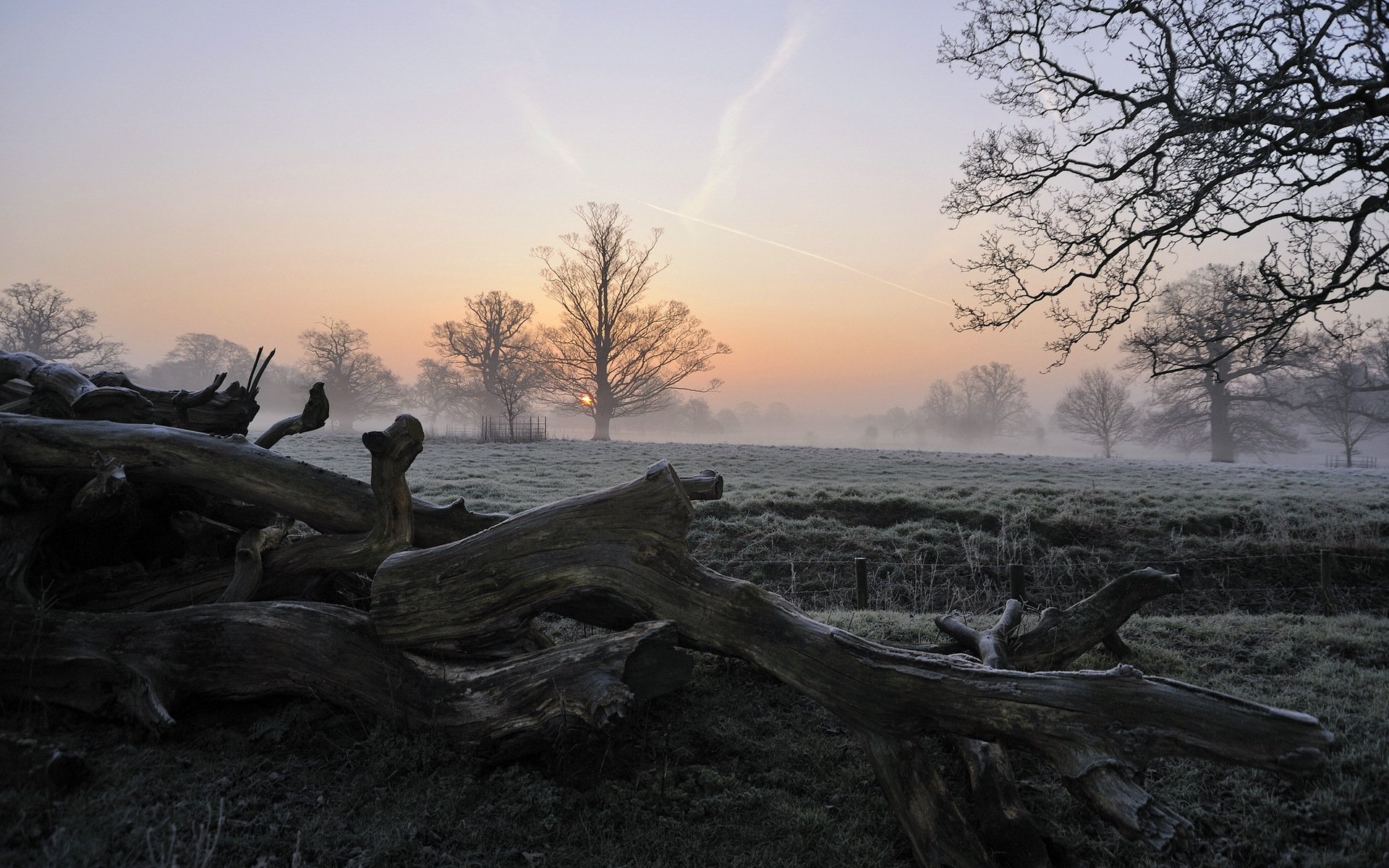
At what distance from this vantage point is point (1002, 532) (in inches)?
482

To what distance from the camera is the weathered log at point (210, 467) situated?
17.3ft

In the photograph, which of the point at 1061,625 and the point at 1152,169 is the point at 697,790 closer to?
the point at 1061,625

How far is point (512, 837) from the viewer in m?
3.75

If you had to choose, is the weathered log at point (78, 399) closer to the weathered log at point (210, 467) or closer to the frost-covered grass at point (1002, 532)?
the weathered log at point (210, 467)

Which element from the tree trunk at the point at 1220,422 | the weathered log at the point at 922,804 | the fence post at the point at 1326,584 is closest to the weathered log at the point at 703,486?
the weathered log at the point at 922,804

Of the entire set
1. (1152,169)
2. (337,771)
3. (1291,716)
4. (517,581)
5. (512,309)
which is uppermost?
(512,309)

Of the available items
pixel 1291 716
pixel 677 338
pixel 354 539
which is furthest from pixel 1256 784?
pixel 677 338

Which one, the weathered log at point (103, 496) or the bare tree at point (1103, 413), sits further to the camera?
the bare tree at point (1103, 413)

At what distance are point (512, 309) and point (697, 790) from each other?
158 feet

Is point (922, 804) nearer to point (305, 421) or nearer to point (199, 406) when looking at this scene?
point (305, 421)

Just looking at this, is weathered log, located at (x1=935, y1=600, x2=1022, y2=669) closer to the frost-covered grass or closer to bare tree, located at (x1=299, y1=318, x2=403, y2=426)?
the frost-covered grass

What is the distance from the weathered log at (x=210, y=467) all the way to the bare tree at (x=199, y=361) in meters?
70.1

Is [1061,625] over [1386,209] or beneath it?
beneath

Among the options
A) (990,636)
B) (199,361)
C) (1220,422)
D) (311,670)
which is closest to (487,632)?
(311,670)
